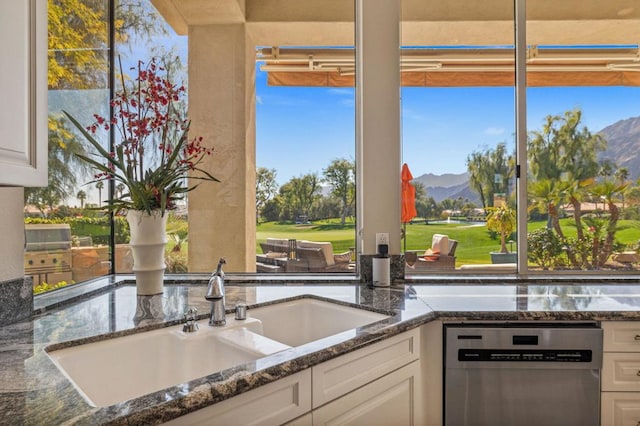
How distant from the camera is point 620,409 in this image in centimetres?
149

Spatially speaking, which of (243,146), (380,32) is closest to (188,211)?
(243,146)

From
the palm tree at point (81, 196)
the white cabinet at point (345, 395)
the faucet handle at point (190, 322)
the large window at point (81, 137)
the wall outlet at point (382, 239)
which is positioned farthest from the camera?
the wall outlet at point (382, 239)

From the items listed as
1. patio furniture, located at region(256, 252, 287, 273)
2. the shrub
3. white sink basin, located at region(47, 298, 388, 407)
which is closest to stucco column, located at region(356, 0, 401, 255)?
patio furniture, located at region(256, 252, 287, 273)

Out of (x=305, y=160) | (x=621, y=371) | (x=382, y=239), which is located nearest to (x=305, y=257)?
(x=382, y=239)

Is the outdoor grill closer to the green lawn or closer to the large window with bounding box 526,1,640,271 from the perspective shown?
the green lawn

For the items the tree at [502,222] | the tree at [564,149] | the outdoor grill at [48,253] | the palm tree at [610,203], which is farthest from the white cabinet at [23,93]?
the palm tree at [610,203]

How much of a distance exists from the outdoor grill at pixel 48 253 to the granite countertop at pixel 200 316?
102 mm

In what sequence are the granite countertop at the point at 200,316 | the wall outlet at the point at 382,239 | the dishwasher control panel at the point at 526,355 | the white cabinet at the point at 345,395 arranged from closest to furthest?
the granite countertop at the point at 200,316
the white cabinet at the point at 345,395
the dishwasher control panel at the point at 526,355
the wall outlet at the point at 382,239

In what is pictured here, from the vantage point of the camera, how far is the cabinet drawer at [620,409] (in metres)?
1.49

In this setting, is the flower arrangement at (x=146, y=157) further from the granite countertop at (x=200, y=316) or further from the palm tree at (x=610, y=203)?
the palm tree at (x=610, y=203)

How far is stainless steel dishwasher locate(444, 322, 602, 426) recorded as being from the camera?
4.84 ft

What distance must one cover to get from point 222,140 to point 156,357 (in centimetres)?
130

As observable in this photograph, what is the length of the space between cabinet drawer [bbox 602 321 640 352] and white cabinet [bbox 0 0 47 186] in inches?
81.3

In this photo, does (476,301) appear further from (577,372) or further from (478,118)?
(478,118)
